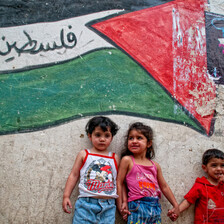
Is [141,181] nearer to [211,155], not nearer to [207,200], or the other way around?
[207,200]

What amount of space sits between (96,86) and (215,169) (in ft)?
4.99

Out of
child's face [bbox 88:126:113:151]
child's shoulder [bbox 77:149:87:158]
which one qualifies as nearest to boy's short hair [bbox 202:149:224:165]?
child's face [bbox 88:126:113:151]

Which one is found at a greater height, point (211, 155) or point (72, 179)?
point (211, 155)

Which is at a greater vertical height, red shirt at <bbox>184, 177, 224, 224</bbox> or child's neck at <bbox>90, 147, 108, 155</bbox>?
child's neck at <bbox>90, 147, 108, 155</bbox>

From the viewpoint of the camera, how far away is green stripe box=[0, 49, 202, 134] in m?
2.42

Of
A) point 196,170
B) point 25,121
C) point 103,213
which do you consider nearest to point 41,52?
point 25,121

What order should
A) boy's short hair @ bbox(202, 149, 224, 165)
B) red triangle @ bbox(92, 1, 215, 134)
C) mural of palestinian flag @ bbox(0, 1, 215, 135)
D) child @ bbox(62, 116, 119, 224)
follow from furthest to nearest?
red triangle @ bbox(92, 1, 215, 134) → mural of palestinian flag @ bbox(0, 1, 215, 135) → boy's short hair @ bbox(202, 149, 224, 165) → child @ bbox(62, 116, 119, 224)

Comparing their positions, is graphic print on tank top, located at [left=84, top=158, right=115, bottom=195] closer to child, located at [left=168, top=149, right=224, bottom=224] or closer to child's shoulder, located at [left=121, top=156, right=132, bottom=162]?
child's shoulder, located at [left=121, top=156, right=132, bottom=162]

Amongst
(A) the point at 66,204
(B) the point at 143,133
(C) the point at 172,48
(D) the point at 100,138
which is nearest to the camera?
(A) the point at 66,204

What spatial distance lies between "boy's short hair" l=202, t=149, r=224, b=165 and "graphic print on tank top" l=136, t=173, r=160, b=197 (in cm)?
63

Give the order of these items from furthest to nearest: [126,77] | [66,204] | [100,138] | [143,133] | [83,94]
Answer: [126,77] < [83,94] < [143,133] < [100,138] < [66,204]

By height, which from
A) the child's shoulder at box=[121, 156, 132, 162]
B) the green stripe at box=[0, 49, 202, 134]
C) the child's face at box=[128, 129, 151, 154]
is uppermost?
the green stripe at box=[0, 49, 202, 134]

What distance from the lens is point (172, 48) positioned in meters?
2.81

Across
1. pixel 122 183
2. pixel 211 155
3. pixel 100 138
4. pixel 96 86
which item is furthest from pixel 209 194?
pixel 96 86
